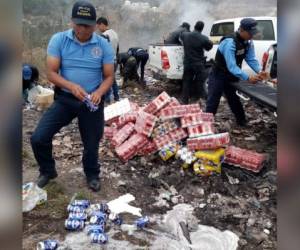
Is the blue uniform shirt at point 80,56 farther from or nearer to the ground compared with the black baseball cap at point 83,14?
nearer to the ground

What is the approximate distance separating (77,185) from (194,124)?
69.6 inches

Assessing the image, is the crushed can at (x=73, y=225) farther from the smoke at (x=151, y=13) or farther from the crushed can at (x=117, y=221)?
the smoke at (x=151, y=13)

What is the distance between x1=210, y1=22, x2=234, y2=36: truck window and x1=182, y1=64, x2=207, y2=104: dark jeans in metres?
2.17

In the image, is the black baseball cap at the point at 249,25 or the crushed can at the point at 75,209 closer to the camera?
the crushed can at the point at 75,209

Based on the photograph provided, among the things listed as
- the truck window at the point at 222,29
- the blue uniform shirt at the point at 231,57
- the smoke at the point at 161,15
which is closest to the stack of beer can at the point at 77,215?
the blue uniform shirt at the point at 231,57

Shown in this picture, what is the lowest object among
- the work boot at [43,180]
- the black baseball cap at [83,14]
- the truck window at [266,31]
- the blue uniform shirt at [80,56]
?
the work boot at [43,180]

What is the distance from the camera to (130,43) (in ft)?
68.1

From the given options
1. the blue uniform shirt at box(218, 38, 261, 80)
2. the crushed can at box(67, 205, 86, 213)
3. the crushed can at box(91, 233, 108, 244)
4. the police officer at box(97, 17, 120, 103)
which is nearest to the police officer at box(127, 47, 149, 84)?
the police officer at box(97, 17, 120, 103)

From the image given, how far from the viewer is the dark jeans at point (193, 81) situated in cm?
835

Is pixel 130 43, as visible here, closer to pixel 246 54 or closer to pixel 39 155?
pixel 246 54

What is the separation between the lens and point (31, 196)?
4.00 meters

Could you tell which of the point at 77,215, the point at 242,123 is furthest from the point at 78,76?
the point at 242,123

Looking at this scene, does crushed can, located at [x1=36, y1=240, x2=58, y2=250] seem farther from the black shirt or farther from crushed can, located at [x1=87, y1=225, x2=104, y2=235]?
the black shirt

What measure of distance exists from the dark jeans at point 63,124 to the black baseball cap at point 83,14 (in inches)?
29.6
